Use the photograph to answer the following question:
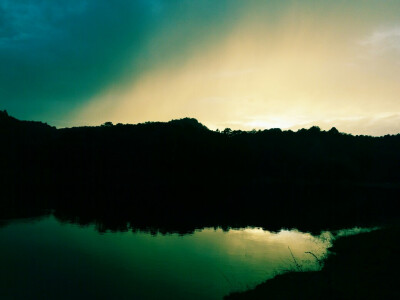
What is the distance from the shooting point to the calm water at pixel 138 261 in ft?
75.6

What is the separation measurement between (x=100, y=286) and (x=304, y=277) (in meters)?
13.9

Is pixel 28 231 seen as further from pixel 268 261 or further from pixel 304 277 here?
pixel 304 277

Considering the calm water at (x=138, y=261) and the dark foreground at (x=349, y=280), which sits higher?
the dark foreground at (x=349, y=280)

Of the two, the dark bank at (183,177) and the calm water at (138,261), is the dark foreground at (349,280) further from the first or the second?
the dark bank at (183,177)

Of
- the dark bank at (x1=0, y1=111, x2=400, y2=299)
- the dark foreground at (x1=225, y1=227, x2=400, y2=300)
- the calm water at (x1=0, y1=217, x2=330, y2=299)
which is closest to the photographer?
the dark foreground at (x1=225, y1=227, x2=400, y2=300)

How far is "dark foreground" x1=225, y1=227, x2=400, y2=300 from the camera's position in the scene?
677 inches

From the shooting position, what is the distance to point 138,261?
98.2 ft

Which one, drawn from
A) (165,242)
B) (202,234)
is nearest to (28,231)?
(165,242)

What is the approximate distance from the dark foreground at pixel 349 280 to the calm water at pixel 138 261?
2.78 meters

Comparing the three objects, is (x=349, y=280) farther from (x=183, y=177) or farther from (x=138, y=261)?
(x=183, y=177)

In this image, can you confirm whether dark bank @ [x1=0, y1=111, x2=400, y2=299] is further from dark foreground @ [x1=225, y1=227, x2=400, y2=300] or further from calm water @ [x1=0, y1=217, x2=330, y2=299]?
dark foreground @ [x1=225, y1=227, x2=400, y2=300]

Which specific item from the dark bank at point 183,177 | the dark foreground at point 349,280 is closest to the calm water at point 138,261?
the dark foreground at point 349,280

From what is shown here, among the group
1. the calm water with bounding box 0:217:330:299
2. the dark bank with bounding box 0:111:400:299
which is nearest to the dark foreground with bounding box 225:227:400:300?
the calm water with bounding box 0:217:330:299

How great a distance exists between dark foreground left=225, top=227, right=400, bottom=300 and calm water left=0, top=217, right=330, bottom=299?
9.11ft
